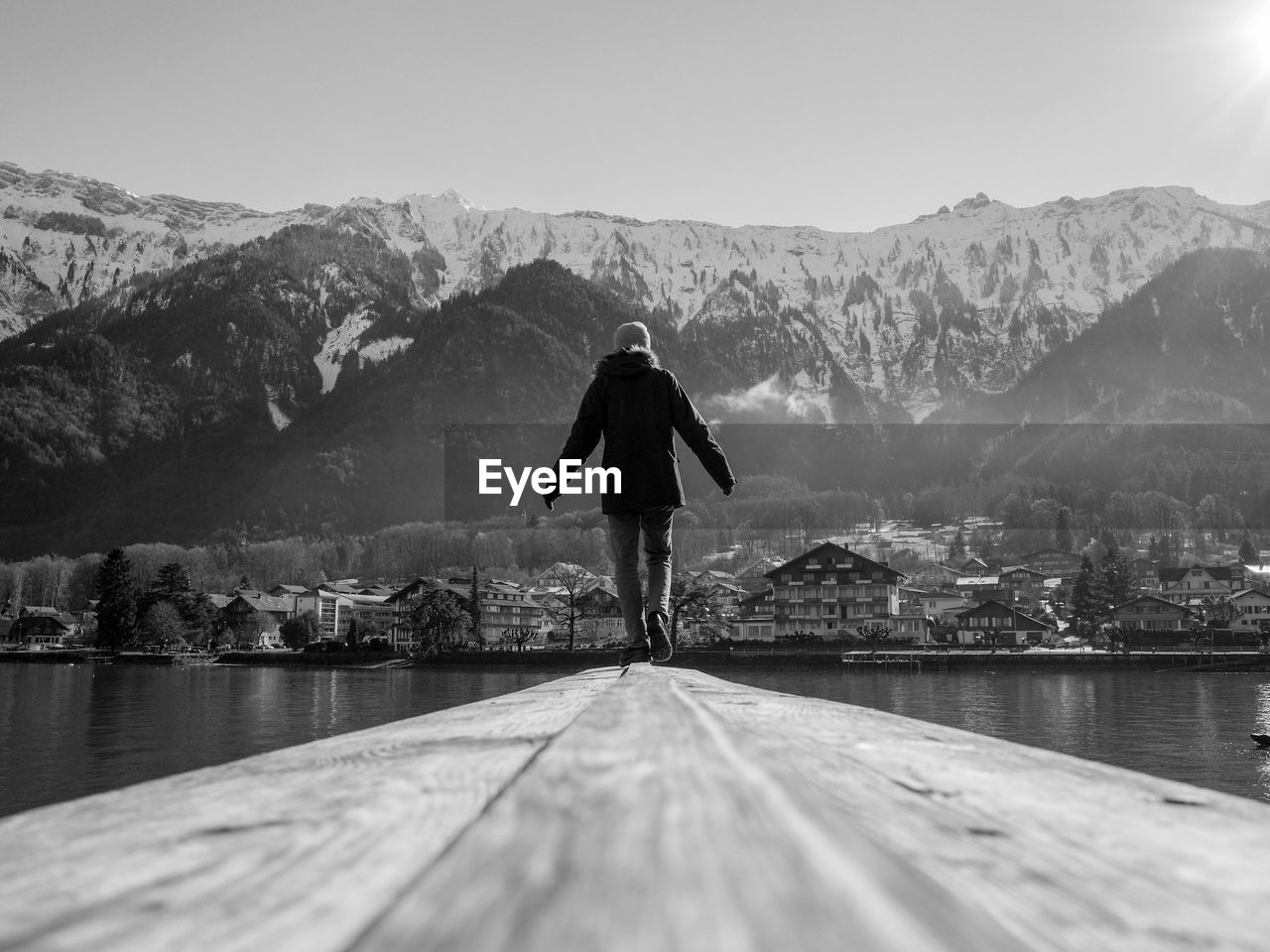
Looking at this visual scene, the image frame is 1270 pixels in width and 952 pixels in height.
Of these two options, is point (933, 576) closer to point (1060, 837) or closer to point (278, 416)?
point (1060, 837)

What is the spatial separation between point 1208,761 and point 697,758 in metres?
20.4

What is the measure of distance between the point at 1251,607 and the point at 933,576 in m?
33.5

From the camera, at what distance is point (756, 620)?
67688 mm

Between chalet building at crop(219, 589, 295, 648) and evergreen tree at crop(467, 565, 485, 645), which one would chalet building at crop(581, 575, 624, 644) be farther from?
chalet building at crop(219, 589, 295, 648)

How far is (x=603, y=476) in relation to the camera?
14.6ft

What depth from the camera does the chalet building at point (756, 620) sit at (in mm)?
67188

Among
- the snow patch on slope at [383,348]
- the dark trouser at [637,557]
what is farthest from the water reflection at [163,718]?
the snow patch on slope at [383,348]

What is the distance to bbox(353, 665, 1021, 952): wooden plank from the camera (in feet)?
1.08

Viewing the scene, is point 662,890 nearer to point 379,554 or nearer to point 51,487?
point 379,554

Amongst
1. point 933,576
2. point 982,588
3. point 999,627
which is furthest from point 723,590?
point 933,576

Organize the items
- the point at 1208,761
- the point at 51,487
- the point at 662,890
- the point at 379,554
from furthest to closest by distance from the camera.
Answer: the point at 51,487 → the point at 379,554 → the point at 1208,761 → the point at 662,890

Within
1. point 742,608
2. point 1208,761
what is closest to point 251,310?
point 742,608

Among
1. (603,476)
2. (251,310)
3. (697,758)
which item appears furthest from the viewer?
(251,310)

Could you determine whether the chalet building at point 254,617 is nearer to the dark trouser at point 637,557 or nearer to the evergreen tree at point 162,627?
the evergreen tree at point 162,627
